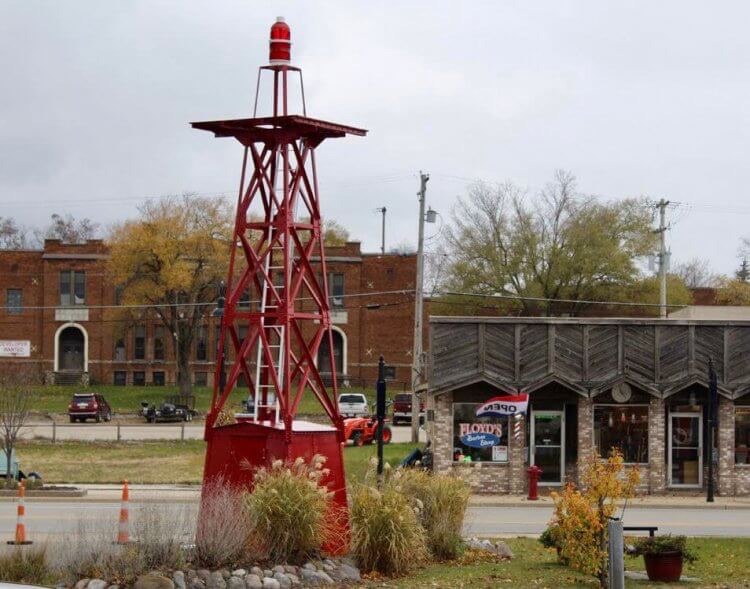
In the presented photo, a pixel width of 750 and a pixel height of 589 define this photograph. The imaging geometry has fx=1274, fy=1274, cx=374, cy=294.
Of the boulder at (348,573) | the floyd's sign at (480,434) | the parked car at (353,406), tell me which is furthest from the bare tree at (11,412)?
the parked car at (353,406)

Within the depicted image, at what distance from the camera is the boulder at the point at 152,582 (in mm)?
15922

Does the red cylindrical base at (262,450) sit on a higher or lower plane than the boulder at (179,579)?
higher

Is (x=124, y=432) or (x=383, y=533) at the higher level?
(x=124, y=432)

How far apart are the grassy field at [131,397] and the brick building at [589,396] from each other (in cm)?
3131

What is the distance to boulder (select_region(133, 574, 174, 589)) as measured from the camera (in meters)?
15.9

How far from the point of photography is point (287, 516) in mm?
17703

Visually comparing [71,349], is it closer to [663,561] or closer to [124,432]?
[124,432]

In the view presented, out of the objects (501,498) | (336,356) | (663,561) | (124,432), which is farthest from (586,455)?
(336,356)

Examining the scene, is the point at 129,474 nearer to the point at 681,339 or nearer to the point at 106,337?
the point at 681,339

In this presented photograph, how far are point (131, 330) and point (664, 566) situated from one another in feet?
217

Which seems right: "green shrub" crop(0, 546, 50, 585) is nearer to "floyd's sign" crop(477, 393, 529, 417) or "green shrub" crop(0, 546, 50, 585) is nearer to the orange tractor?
"floyd's sign" crop(477, 393, 529, 417)

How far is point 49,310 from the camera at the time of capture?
8200 cm

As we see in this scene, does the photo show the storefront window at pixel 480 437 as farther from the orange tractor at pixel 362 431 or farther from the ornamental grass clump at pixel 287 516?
the ornamental grass clump at pixel 287 516

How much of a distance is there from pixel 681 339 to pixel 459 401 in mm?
6652
